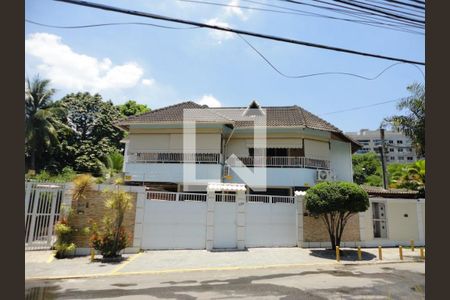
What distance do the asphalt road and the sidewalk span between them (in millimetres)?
628

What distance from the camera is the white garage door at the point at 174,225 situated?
13023mm

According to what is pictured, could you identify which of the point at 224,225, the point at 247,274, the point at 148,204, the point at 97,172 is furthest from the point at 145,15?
the point at 97,172

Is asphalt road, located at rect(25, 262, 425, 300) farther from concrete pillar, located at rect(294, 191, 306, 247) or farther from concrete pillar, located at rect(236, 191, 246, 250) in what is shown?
concrete pillar, located at rect(294, 191, 306, 247)

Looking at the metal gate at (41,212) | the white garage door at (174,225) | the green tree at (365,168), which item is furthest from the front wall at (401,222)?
the green tree at (365,168)

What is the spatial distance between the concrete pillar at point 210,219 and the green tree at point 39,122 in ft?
70.1

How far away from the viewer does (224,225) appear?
44.9 ft

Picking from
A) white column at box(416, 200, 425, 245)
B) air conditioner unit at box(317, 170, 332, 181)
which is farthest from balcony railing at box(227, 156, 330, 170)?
white column at box(416, 200, 425, 245)

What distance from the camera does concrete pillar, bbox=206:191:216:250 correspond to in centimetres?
1336

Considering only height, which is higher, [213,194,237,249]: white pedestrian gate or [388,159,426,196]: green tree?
[388,159,426,196]: green tree

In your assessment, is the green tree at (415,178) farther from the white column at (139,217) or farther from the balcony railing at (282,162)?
the white column at (139,217)

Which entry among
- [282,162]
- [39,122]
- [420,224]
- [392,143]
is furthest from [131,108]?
[392,143]

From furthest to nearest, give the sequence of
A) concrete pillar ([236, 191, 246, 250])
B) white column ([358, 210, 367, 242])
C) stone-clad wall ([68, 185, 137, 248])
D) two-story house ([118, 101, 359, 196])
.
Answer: two-story house ([118, 101, 359, 196]), white column ([358, 210, 367, 242]), concrete pillar ([236, 191, 246, 250]), stone-clad wall ([68, 185, 137, 248])

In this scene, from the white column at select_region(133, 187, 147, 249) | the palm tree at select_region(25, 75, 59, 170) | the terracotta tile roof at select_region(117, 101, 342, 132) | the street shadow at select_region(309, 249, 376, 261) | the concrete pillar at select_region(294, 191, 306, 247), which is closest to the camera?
the street shadow at select_region(309, 249, 376, 261)

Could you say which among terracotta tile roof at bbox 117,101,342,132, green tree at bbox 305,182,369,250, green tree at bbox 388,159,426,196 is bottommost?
green tree at bbox 305,182,369,250
